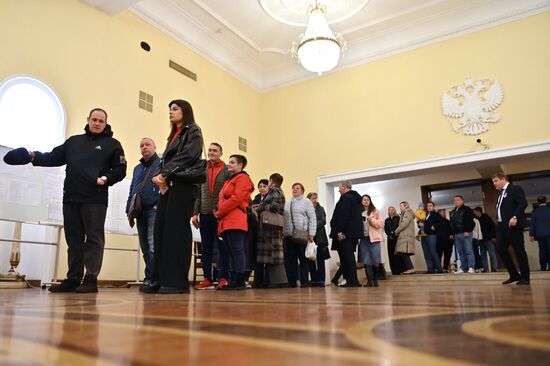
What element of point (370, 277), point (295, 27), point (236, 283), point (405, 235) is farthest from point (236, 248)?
point (295, 27)

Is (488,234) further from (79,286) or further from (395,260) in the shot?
(79,286)

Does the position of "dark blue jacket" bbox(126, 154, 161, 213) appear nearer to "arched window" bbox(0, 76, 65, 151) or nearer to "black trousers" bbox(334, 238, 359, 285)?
"black trousers" bbox(334, 238, 359, 285)

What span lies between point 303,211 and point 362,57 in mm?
3924

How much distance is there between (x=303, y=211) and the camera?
4383 mm

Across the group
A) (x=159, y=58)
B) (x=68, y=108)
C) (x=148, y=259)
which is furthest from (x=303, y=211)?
(x=159, y=58)

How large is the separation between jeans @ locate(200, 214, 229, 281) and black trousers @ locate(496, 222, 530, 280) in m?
2.35

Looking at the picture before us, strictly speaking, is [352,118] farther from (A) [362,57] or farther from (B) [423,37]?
(B) [423,37]

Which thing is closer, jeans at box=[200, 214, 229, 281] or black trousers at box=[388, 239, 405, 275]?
jeans at box=[200, 214, 229, 281]

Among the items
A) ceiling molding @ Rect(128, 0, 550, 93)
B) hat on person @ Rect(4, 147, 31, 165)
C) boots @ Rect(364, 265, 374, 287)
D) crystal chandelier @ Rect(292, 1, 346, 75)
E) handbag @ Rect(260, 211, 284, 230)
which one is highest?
ceiling molding @ Rect(128, 0, 550, 93)

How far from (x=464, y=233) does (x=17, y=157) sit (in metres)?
5.97

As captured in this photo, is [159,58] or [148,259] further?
[159,58]

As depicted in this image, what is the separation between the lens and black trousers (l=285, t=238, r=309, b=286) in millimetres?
4384

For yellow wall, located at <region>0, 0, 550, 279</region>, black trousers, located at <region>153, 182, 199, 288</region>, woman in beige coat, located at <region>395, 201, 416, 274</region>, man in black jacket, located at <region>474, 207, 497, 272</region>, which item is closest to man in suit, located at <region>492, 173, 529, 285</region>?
yellow wall, located at <region>0, 0, 550, 279</region>

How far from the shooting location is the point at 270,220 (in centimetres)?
376
